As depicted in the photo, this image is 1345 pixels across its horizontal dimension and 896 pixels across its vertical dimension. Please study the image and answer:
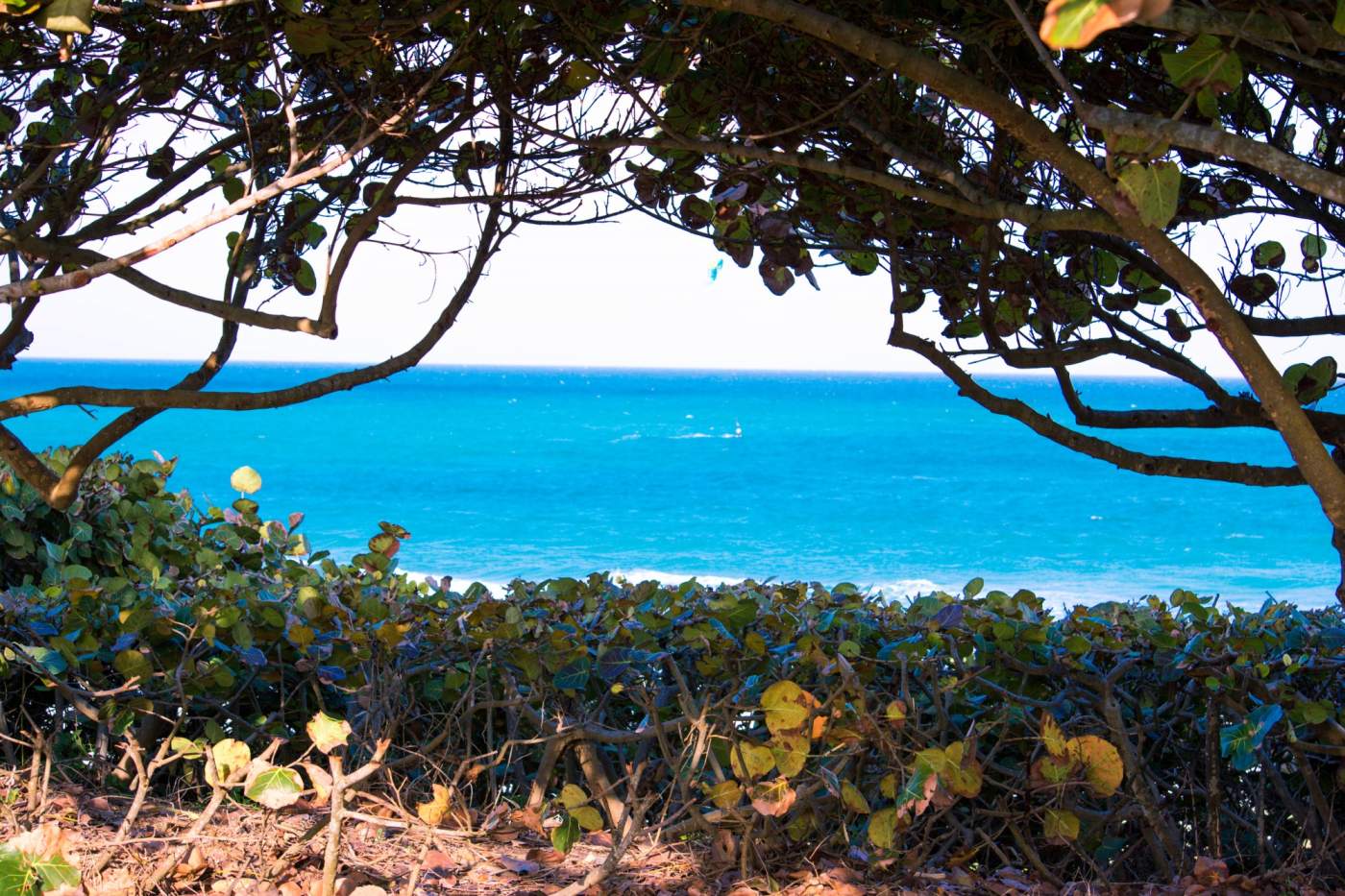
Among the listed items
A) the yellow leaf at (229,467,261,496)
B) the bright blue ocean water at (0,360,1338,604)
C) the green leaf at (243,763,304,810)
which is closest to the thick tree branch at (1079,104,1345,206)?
the green leaf at (243,763,304,810)

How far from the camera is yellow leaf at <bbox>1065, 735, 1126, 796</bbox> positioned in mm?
2197

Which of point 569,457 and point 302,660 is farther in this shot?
point 569,457

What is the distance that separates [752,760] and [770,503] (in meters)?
37.6

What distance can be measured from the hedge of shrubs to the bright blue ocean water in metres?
13.0

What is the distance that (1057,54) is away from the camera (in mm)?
2816

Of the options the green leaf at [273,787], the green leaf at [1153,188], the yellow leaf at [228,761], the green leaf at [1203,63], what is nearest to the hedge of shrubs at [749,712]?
the yellow leaf at [228,761]

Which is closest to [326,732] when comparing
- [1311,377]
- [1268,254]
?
[1311,377]

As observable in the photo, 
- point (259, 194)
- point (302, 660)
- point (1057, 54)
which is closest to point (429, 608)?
point (302, 660)

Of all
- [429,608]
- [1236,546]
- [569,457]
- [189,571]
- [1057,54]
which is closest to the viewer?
[1057,54]

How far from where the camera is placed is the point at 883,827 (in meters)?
2.29

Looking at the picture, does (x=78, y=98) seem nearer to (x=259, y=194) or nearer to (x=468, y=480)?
(x=259, y=194)

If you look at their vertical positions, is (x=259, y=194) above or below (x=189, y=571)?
above

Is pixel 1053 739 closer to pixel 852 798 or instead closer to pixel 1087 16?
pixel 852 798

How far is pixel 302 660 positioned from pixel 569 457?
50.1 metres
